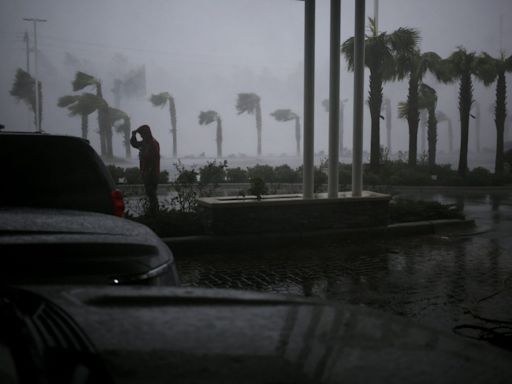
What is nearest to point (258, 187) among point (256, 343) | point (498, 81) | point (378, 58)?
point (256, 343)

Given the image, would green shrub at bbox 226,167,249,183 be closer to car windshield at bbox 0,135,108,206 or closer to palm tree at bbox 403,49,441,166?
palm tree at bbox 403,49,441,166

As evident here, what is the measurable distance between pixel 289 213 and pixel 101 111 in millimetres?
37003

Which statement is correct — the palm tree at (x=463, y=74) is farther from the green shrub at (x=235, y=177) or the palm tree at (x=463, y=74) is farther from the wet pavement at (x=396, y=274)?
the wet pavement at (x=396, y=274)

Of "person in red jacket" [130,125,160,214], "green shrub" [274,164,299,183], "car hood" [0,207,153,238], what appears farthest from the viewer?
"green shrub" [274,164,299,183]

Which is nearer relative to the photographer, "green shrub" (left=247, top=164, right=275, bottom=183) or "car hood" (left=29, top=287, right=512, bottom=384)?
"car hood" (left=29, top=287, right=512, bottom=384)

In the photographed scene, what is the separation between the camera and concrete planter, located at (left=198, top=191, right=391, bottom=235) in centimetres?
934

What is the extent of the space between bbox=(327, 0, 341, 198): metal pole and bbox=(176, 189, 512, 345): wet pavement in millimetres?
1415

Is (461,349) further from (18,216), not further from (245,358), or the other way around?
(18,216)

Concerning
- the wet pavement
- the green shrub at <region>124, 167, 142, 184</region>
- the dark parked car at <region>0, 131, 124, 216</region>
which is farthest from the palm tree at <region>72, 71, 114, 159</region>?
the dark parked car at <region>0, 131, 124, 216</region>

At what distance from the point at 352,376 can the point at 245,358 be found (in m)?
0.24

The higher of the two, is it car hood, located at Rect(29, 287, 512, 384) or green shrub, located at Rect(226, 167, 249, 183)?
green shrub, located at Rect(226, 167, 249, 183)

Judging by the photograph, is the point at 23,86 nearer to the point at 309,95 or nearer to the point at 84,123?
the point at 84,123

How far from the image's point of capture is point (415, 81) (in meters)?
33.3

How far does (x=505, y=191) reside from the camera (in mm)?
25344
